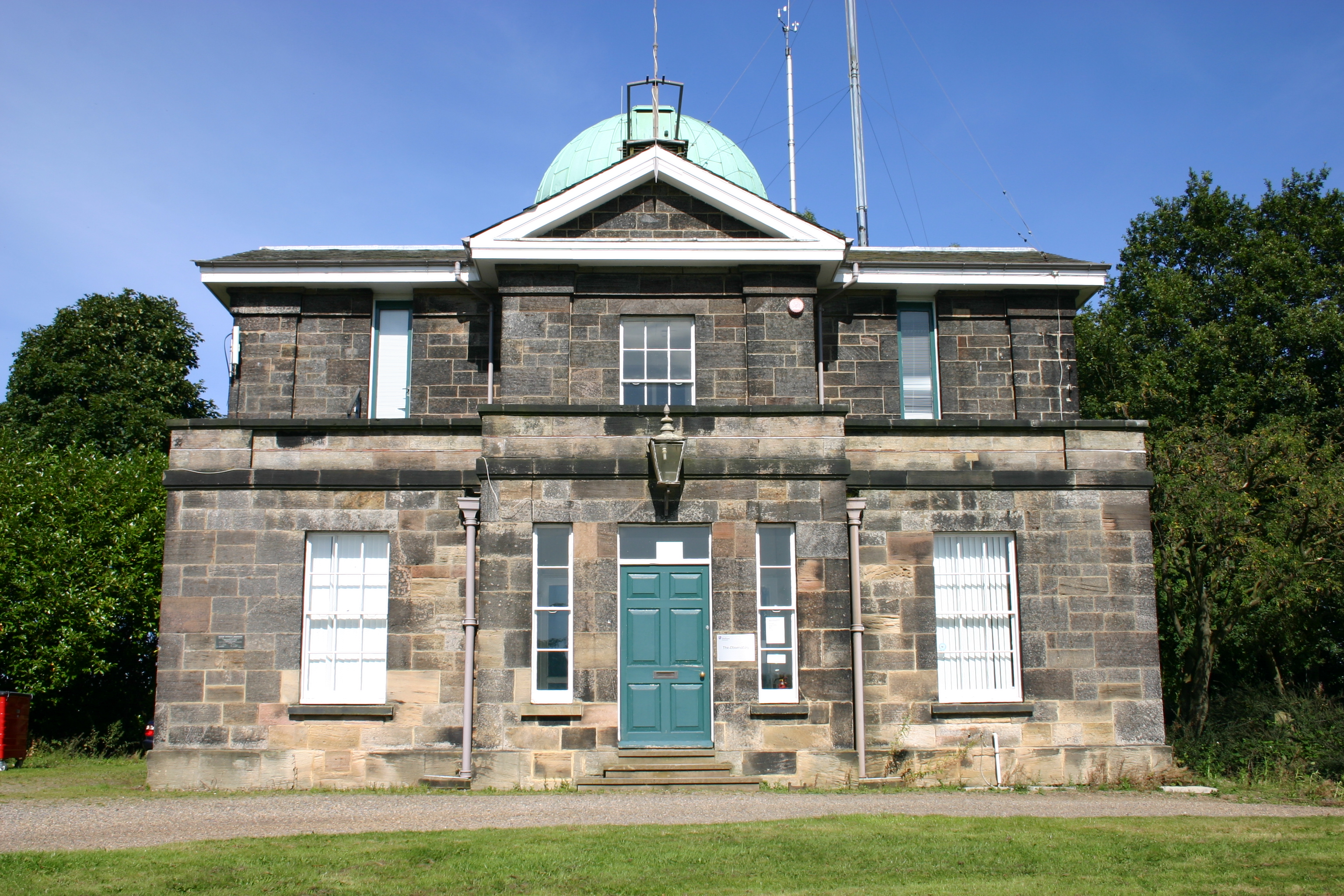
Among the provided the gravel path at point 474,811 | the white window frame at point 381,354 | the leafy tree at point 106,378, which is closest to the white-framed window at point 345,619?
the gravel path at point 474,811

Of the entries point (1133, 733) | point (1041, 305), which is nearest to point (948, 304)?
point (1041, 305)

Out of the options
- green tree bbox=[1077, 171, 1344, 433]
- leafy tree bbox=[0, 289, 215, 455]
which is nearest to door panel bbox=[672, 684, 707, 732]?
green tree bbox=[1077, 171, 1344, 433]

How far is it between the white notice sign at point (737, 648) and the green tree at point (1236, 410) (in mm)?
8043

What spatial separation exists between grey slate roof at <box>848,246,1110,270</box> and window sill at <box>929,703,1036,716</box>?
6095 millimetres

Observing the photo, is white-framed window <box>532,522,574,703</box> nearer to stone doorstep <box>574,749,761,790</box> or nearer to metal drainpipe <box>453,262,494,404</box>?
stone doorstep <box>574,749,761,790</box>

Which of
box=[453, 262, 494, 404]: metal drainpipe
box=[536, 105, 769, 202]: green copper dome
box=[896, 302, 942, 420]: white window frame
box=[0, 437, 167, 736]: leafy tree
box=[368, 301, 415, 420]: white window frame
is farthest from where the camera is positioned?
box=[536, 105, 769, 202]: green copper dome

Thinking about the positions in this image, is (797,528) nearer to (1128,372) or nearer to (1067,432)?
(1067,432)

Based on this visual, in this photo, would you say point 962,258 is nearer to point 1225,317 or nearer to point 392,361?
point 392,361

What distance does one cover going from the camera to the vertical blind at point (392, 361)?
15.4 metres

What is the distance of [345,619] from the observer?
13.4m

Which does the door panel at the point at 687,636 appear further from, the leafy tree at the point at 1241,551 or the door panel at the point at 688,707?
the leafy tree at the point at 1241,551

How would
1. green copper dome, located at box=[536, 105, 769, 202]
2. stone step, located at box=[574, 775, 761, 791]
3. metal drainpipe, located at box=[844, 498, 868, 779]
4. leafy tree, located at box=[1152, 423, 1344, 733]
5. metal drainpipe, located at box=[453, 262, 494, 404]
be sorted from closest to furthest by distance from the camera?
stone step, located at box=[574, 775, 761, 791], metal drainpipe, located at box=[844, 498, 868, 779], metal drainpipe, located at box=[453, 262, 494, 404], leafy tree, located at box=[1152, 423, 1344, 733], green copper dome, located at box=[536, 105, 769, 202]

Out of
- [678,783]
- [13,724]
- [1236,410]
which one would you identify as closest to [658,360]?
[678,783]

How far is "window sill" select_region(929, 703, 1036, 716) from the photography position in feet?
43.3
